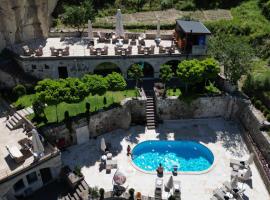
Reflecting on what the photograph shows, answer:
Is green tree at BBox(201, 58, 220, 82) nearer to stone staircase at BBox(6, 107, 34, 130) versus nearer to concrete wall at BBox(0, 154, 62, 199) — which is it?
concrete wall at BBox(0, 154, 62, 199)

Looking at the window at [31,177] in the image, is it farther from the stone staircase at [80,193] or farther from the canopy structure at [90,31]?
the canopy structure at [90,31]

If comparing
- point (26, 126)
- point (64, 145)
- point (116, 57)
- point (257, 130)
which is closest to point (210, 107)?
point (257, 130)

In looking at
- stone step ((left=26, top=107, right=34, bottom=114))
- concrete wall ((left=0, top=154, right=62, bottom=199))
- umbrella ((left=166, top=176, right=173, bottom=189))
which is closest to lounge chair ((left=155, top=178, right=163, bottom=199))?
umbrella ((left=166, top=176, right=173, bottom=189))

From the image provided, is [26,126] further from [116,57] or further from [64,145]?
[116,57]

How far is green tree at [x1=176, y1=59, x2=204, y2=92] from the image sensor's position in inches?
1401

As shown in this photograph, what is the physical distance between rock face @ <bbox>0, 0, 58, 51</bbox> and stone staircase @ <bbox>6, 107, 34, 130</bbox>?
1080cm

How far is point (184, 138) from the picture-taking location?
36781mm

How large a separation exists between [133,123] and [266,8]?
30527 millimetres

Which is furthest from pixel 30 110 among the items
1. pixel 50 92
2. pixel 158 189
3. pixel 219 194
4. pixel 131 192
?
pixel 219 194

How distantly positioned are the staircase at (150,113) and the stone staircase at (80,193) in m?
10.5

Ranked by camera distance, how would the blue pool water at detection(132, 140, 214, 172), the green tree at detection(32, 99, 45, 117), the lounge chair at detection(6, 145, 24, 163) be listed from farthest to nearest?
the blue pool water at detection(132, 140, 214, 172), the green tree at detection(32, 99, 45, 117), the lounge chair at detection(6, 145, 24, 163)

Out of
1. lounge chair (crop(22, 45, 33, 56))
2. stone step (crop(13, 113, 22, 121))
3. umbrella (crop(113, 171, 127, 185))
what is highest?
lounge chair (crop(22, 45, 33, 56))

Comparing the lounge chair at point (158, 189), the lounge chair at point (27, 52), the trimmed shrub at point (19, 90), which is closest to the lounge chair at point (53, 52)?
the lounge chair at point (27, 52)

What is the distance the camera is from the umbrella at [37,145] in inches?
1154
